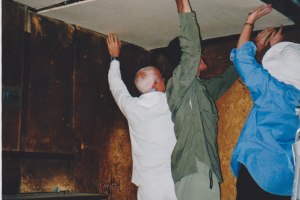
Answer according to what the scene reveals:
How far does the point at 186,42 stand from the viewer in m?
1.68

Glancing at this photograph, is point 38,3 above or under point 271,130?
above

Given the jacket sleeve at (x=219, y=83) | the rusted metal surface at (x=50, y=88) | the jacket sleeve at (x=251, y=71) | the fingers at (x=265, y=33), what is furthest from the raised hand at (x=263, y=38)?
the rusted metal surface at (x=50, y=88)

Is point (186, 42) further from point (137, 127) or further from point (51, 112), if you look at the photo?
point (51, 112)

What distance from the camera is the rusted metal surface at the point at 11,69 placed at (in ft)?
6.03

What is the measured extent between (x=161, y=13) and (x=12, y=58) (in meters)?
1.07

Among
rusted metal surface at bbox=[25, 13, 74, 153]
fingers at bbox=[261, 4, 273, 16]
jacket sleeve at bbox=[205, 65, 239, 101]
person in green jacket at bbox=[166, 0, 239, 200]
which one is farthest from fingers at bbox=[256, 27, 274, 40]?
rusted metal surface at bbox=[25, 13, 74, 153]

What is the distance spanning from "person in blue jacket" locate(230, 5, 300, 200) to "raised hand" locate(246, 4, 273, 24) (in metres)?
0.34

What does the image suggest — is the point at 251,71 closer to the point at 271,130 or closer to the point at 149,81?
the point at 271,130

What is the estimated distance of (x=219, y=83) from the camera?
232 cm

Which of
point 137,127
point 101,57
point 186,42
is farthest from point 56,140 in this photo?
point 186,42

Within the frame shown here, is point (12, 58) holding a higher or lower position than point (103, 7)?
lower

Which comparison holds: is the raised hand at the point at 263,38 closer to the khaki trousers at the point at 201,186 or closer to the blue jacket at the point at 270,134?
the blue jacket at the point at 270,134

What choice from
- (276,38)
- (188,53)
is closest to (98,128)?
(188,53)

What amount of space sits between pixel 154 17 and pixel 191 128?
962 millimetres
